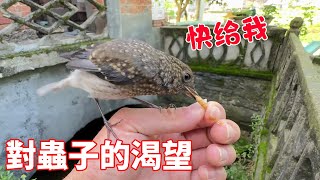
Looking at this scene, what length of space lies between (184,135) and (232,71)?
368 centimetres

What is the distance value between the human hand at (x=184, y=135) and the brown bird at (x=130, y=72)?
0.16 metres

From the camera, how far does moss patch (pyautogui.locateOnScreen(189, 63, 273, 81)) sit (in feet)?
18.2

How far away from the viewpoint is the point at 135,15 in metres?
5.54

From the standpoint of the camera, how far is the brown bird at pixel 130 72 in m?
2.12

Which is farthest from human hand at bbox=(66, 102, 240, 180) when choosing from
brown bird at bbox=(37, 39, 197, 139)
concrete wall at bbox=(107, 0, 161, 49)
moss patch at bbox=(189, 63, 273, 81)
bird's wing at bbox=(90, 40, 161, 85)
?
moss patch at bbox=(189, 63, 273, 81)

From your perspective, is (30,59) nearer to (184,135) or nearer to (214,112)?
(184,135)

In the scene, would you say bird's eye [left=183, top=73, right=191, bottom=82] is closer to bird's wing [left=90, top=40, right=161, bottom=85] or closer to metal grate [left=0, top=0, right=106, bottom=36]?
bird's wing [left=90, top=40, right=161, bottom=85]

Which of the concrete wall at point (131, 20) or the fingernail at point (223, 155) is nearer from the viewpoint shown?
the fingernail at point (223, 155)

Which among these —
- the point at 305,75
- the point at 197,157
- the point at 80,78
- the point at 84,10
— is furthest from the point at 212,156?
the point at 84,10

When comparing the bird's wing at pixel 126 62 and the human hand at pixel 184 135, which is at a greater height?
the bird's wing at pixel 126 62

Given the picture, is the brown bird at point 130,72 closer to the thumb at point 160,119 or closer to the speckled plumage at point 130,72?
the speckled plumage at point 130,72

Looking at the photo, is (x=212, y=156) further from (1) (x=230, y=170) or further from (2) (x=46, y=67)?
Result: (2) (x=46, y=67)

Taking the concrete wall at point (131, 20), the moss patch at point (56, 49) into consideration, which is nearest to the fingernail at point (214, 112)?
the moss patch at point (56, 49)

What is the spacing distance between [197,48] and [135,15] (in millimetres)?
1516
